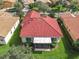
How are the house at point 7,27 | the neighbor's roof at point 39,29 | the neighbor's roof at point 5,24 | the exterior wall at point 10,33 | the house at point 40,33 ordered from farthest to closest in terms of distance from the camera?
1. the neighbor's roof at point 5,24
2. the exterior wall at point 10,33
3. the house at point 7,27
4. the neighbor's roof at point 39,29
5. the house at point 40,33

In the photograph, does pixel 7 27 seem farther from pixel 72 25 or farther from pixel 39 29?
pixel 72 25

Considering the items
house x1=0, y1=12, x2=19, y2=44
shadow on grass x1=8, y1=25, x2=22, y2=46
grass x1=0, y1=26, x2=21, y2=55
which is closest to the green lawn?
shadow on grass x1=8, y1=25, x2=22, y2=46

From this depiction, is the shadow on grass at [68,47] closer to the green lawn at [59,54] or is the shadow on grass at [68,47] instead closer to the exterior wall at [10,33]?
the green lawn at [59,54]

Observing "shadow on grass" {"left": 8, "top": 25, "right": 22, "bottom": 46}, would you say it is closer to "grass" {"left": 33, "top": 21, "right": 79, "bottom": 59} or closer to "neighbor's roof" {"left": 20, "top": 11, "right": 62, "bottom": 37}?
"neighbor's roof" {"left": 20, "top": 11, "right": 62, "bottom": 37}

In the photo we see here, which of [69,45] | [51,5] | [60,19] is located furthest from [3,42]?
[51,5]

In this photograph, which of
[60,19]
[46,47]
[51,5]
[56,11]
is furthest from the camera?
[51,5]

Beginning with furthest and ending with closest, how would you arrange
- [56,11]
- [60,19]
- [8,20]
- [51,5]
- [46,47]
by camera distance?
[51,5], [56,11], [60,19], [8,20], [46,47]

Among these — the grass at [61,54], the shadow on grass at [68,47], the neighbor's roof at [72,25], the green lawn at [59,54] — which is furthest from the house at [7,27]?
the neighbor's roof at [72,25]

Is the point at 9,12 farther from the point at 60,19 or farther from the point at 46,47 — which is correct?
the point at 46,47

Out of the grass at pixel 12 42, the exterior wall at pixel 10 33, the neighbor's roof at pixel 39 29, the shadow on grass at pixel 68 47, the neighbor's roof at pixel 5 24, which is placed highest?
the neighbor's roof at pixel 39 29

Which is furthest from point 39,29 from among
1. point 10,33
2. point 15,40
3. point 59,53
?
point 10,33
